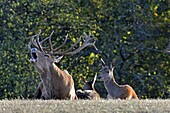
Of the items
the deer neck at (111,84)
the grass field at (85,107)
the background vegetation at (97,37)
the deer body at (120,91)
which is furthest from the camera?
the background vegetation at (97,37)

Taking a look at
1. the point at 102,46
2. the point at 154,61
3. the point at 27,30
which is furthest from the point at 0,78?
the point at 154,61

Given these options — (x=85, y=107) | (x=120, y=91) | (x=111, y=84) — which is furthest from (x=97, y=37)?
(x=85, y=107)

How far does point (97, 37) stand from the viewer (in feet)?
79.4

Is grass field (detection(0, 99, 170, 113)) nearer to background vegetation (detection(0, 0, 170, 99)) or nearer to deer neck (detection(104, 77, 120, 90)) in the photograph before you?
deer neck (detection(104, 77, 120, 90))

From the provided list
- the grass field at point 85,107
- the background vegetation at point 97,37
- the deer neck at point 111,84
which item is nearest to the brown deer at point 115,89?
the deer neck at point 111,84

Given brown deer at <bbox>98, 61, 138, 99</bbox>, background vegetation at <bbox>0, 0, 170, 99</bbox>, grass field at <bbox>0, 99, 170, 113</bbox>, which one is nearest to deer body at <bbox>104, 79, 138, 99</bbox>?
brown deer at <bbox>98, 61, 138, 99</bbox>

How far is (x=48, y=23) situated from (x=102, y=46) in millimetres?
1927

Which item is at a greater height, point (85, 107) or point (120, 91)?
point (85, 107)

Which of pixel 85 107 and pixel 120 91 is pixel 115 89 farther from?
pixel 85 107

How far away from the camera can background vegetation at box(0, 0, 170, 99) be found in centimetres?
2289

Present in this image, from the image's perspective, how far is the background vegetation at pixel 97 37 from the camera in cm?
2289

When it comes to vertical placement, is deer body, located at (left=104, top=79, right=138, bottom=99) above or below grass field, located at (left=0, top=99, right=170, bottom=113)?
below

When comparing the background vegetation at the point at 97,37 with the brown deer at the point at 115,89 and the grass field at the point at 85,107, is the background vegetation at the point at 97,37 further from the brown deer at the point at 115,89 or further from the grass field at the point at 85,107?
the grass field at the point at 85,107

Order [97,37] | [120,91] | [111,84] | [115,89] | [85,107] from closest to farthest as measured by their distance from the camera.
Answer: [85,107], [120,91], [115,89], [111,84], [97,37]
